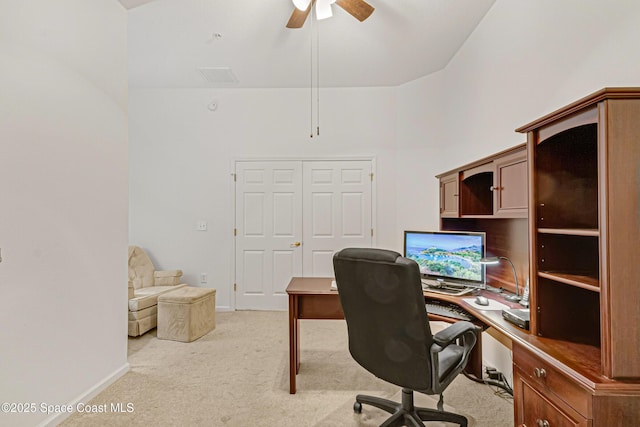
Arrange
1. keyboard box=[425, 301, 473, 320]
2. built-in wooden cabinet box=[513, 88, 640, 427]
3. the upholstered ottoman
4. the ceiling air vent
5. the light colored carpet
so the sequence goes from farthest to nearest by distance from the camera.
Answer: the ceiling air vent < the upholstered ottoman < keyboard box=[425, 301, 473, 320] < the light colored carpet < built-in wooden cabinet box=[513, 88, 640, 427]

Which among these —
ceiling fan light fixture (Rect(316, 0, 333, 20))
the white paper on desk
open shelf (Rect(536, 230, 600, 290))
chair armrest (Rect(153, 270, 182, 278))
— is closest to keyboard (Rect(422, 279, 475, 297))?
the white paper on desk

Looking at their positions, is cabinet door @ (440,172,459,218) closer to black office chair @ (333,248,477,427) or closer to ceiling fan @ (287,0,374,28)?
black office chair @ (333,248,477,427)

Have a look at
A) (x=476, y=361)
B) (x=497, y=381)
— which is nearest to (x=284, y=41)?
(x=476, y=361)

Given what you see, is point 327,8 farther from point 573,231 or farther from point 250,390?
point 250,390

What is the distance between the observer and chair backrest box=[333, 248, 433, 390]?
152 cm

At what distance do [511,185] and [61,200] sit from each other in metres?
2.84

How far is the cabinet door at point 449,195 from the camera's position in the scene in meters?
2.74

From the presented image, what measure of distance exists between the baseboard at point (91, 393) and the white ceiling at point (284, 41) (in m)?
2.95

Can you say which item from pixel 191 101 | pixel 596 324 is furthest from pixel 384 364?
pixel 191 101

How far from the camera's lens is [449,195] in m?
2.90

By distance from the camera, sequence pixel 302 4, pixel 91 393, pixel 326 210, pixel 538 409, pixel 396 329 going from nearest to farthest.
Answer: pixel 538 409 → pixel 396 329 → pixel 91 393 → pixel 302 4 → pixel 326 210

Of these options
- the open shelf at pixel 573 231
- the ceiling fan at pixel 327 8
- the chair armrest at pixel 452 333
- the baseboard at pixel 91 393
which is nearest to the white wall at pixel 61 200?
the baseboard at pixel 91 393

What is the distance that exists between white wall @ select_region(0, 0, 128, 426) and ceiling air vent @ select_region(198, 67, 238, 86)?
1.33 m

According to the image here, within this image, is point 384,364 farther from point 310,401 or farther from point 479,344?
point 479,344
